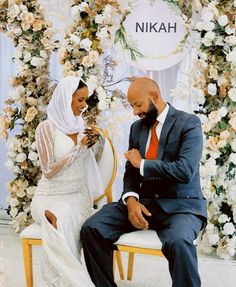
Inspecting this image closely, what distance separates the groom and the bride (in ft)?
0.39

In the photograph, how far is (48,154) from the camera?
12.0 ft

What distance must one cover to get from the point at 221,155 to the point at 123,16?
4.69ft

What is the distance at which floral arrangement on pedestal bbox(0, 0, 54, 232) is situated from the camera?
15.8ft

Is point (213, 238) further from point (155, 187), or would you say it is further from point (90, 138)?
point (90, 138)

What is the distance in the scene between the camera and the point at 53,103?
378 cm

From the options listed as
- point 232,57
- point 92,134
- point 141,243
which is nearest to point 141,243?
point 141,243

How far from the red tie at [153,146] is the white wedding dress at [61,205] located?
1.55 ft

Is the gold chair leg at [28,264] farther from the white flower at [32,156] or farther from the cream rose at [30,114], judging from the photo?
the cream rose at [30,114]

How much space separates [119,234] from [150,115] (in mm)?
765

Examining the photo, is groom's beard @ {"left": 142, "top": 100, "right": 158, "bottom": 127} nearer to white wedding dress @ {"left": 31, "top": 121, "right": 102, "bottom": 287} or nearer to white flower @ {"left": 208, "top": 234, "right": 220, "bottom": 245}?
white wedding dress @ {"left": 31, "top": 121, "right": 102, "bottom": 287}

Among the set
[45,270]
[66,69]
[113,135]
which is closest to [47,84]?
[66,69]

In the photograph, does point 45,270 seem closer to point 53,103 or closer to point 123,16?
point 53,103

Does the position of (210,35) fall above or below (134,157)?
above

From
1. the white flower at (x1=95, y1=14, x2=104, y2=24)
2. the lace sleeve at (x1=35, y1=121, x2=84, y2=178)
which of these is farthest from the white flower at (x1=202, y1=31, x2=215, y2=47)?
the lace sleeve at (x1=35, y1=121, x2=84, y2=178)
